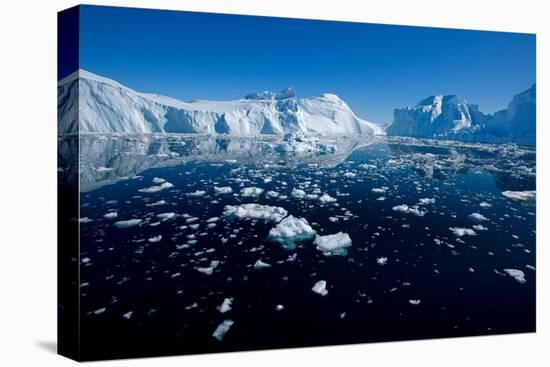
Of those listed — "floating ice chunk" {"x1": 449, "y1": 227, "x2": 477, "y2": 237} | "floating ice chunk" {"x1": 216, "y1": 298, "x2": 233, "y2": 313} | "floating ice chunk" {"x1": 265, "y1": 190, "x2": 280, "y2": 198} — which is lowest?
"floating ice chunk" {"x1": 216, "y1": 298, "x2": 233, "y2": 313}

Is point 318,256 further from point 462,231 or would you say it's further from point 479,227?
point 479,227

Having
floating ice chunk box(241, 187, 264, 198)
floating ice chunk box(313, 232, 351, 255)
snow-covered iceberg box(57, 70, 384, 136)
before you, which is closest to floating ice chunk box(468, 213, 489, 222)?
snow-covered iceberg box(57, 70, 384, 136)

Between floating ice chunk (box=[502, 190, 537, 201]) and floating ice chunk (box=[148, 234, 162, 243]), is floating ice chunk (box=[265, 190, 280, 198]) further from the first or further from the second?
floating ice chunk (box=[502, 190, 537, 201])

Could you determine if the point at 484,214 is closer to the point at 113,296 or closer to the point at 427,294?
the point at 427,294

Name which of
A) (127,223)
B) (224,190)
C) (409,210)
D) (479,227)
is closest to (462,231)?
(479,227)

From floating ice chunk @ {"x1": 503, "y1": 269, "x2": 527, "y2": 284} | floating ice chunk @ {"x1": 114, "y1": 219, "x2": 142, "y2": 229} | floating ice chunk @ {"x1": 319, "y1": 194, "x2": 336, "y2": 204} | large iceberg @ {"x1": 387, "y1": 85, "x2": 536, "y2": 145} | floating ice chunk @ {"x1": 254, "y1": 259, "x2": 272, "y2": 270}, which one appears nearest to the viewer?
floating ice chunk @ {"x1": 114, "y1": 219, "x2": 142, "y2": 229}

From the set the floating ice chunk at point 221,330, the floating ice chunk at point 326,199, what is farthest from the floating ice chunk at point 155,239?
the floating ice chunk at point 326,199

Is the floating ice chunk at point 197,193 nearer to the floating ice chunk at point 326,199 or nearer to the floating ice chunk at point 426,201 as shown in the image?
the floating ice chunk at point 326,199
